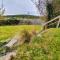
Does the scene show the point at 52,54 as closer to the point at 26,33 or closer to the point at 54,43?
the point at 54,43

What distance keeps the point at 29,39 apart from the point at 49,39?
68cm

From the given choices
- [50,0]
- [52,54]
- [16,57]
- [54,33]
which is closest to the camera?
[16,57]

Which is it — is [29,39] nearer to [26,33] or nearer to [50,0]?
[26,33]

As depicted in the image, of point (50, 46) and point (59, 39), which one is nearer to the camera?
point (50, 46)

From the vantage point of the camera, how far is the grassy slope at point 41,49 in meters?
6.57

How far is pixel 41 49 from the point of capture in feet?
22.8

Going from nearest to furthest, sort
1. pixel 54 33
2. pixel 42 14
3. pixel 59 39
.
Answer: pixel 59 39 < pixel 54 33 < pixel 42 14

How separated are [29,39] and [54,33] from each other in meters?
0.76

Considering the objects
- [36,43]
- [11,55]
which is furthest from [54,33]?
[11,55]

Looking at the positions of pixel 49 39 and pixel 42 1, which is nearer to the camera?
pixel 49 39

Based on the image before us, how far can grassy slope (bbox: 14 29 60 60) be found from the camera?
21.6ft

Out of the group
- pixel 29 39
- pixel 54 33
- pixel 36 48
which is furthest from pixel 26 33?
pixel 36 48

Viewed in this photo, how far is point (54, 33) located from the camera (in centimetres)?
855

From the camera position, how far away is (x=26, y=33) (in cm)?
837
